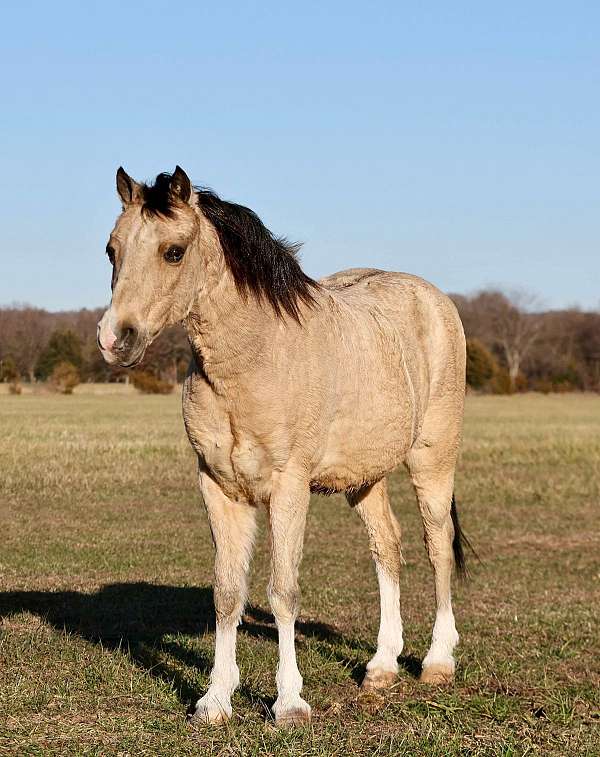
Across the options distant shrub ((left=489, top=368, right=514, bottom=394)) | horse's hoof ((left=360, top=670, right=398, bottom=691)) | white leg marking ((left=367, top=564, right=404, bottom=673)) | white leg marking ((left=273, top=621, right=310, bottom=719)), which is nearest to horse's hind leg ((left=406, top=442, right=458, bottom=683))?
white leg marking ((left=367, top=564, right=404, bottom=673))

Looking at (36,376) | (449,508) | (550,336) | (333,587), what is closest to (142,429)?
(333,587)

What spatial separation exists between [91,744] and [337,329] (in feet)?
9.29

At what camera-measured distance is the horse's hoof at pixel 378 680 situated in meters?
6.45

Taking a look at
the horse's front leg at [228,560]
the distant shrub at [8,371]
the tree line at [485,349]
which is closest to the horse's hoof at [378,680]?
the horse's front leg at [228,560]

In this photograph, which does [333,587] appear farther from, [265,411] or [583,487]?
[583,487]

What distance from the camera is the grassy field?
525cm

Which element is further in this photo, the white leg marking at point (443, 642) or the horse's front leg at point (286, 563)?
the white leg marking at point (443, 642)

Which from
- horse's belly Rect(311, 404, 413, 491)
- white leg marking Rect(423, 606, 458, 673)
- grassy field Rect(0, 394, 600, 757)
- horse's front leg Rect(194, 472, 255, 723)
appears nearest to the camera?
grassy field Rect(0, 394, 600, 757)

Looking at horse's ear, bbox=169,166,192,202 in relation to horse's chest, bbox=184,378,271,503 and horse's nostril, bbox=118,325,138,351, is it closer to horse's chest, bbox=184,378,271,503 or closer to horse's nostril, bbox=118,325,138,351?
horse's nostril, bbox=118,325,138,351

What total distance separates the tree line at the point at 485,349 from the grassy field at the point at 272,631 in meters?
37.4

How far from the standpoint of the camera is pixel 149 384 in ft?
248

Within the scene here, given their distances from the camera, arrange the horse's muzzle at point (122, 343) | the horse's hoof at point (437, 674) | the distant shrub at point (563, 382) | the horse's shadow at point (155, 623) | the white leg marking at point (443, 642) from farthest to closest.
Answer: the distant shrub at point (563, 382), the horse's shadow at point (155, 623), the white leg marking at point (443, 642), the horse's hoof at point (437, 674), the horse's muzzle at point (122, 343)

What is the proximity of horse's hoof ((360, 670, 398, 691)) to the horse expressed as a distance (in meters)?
0.01

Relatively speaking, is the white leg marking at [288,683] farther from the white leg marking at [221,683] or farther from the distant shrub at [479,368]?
the distant shrub at [479,368]
